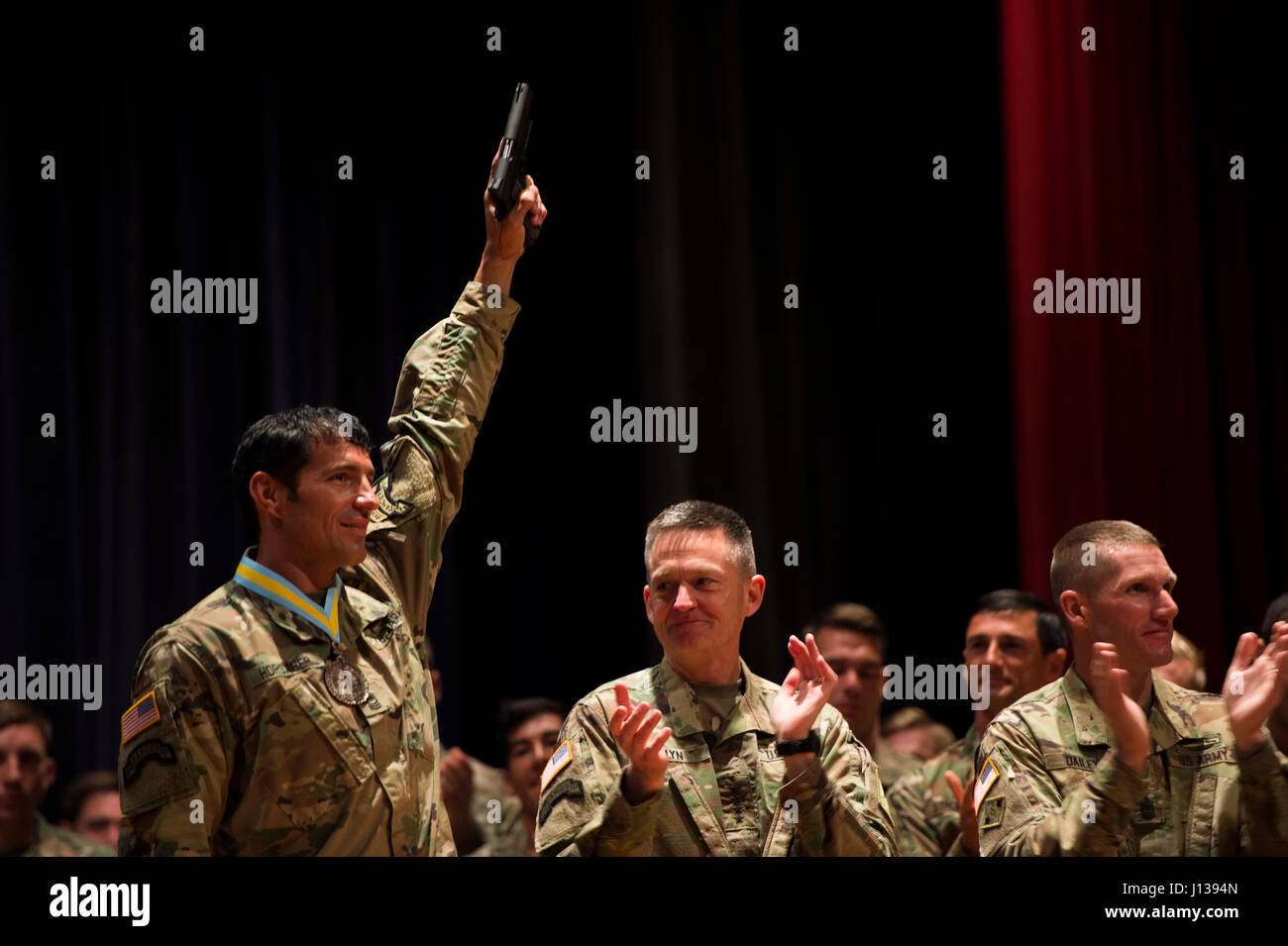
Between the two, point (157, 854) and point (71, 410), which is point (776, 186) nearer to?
point (71, 410)

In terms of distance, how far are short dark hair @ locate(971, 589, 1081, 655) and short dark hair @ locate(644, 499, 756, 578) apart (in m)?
1.52

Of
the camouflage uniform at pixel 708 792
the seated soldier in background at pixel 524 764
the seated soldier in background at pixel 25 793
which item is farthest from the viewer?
the seated soldier in background at pixel 524 764

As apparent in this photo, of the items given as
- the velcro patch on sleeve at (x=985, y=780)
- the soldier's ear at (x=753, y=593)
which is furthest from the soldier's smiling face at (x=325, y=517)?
the velcro patch on sleeve at (x=985, y=780)

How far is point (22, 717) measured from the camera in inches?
167

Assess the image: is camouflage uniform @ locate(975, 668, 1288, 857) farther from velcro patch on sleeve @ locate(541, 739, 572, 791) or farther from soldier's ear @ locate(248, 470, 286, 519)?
soldier's ear @ locate(248, 470, 286, 519)

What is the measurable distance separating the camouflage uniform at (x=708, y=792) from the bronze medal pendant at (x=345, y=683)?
1.23ft

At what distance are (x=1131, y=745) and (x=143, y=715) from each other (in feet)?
5.67

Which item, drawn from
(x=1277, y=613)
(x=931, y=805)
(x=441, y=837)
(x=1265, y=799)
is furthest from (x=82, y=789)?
(x=1277, y=613)

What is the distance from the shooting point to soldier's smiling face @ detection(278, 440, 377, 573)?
9.77ft

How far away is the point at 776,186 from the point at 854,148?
0.93ft

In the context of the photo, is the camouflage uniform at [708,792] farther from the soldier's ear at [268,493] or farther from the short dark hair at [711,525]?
the soldier's ear at [268,493]

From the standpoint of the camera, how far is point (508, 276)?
11.5ft

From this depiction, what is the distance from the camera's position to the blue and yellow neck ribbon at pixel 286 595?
9.64 ft
